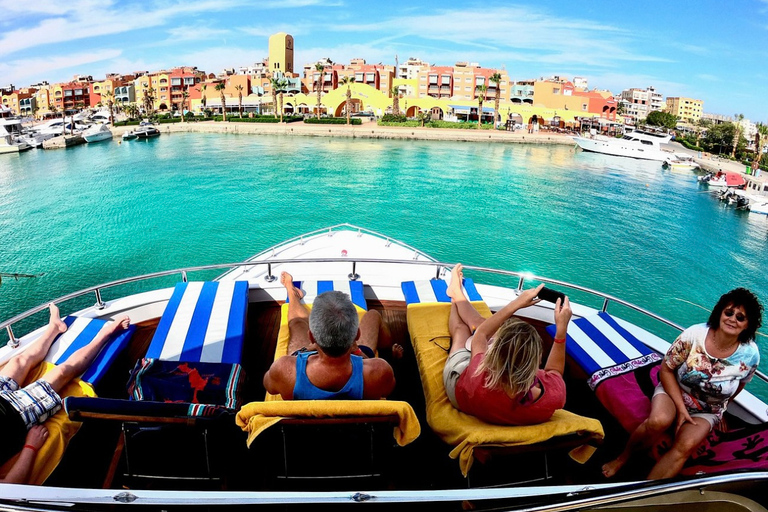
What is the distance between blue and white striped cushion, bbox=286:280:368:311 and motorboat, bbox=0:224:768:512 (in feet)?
1.13

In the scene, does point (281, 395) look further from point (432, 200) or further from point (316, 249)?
point (432, 200)

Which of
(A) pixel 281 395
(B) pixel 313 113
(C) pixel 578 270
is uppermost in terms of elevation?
(B) pixel 313 113

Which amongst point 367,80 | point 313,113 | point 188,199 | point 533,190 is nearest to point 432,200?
point 533,190

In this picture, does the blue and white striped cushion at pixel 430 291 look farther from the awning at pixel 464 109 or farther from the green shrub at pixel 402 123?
the awning at pixel 464 109

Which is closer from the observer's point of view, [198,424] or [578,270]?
[198,424]

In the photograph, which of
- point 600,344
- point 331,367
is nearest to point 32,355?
point 331,367

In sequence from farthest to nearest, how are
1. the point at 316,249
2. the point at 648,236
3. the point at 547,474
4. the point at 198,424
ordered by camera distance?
the point at 648,236, the point at 316,249, the point at 547,474, the point at 198,424

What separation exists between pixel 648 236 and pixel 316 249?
17.7 meters

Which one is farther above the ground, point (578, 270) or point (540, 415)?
point (540, 415)

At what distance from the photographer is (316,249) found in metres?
7.77

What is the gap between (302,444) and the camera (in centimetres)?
245

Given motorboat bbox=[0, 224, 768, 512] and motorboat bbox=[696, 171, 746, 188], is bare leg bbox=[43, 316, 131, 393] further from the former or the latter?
motorboat bbox=[696, 171, 746, 188]

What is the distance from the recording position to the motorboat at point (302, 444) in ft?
4.91

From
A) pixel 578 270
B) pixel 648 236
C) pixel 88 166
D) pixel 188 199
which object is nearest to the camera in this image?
pixel 578 270
